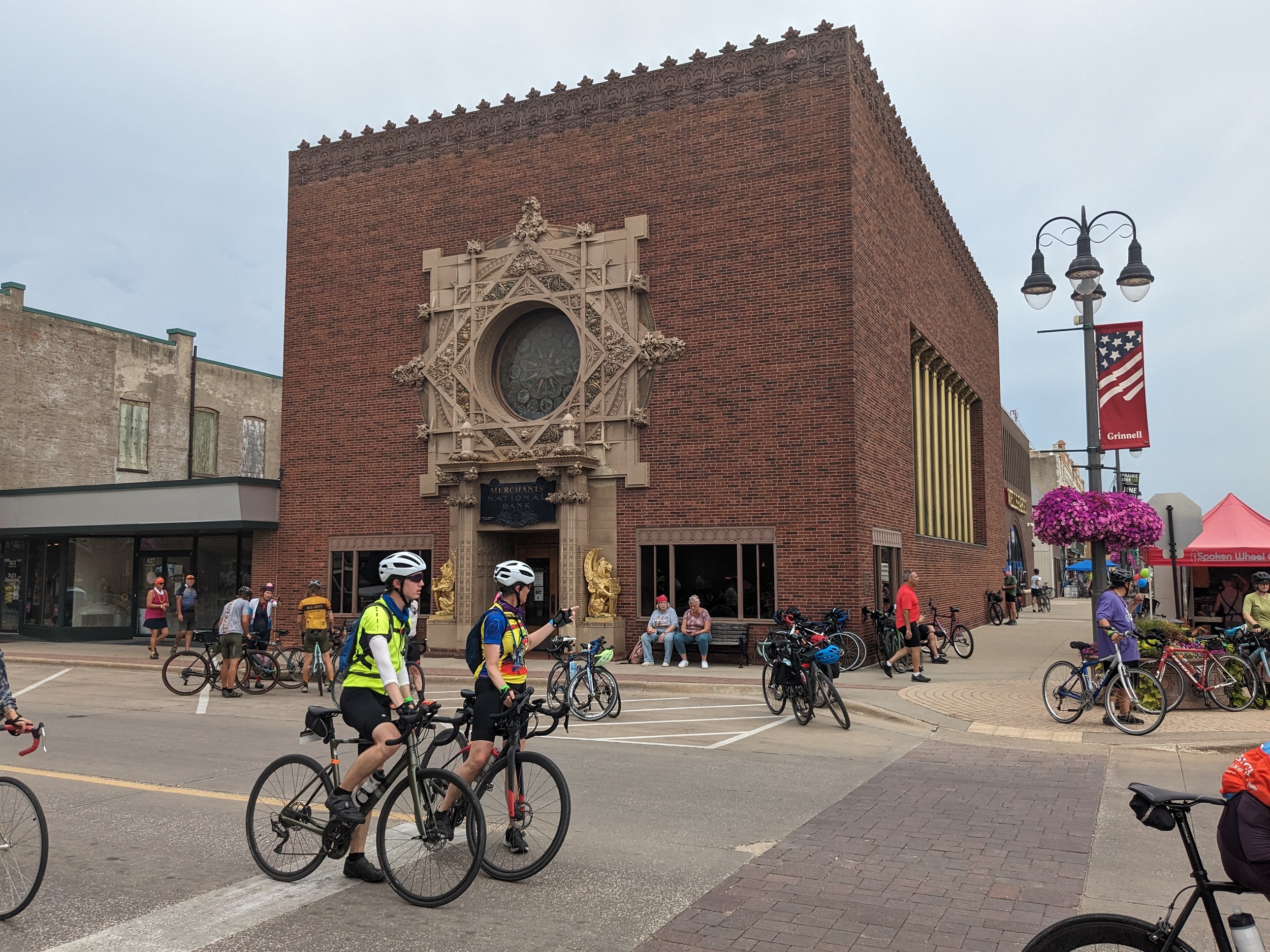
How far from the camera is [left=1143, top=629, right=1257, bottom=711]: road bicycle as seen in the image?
12.6 m

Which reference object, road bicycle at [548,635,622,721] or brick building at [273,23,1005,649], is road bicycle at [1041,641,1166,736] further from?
brick building at [273,23,1005,649]

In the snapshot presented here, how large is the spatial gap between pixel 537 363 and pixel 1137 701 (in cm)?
1407

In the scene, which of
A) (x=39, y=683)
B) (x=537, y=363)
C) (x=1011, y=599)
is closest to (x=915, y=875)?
(x=39, y=683)

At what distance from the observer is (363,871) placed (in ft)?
19.3

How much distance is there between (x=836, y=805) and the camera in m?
7.96

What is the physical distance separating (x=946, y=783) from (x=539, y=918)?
495 centimetres

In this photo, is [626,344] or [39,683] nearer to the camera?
[39,683]

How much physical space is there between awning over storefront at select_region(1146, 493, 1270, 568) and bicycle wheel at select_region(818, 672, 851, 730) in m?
7.27

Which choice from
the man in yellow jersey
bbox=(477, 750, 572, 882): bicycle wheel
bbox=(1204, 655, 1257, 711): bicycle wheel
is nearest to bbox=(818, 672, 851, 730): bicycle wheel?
bbox=(1204, 655, 1257, 711): bicycle wheel

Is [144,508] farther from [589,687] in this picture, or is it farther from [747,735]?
[747,735]

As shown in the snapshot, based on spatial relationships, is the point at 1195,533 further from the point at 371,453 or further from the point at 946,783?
the point at 371,453

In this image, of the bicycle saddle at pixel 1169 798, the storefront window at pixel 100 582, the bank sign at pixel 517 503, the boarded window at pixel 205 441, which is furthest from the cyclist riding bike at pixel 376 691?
the boarded window at pixel 205 441

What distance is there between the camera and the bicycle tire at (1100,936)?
3.11 meters

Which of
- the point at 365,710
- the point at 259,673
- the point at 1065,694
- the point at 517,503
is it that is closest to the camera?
the point at 365,710
